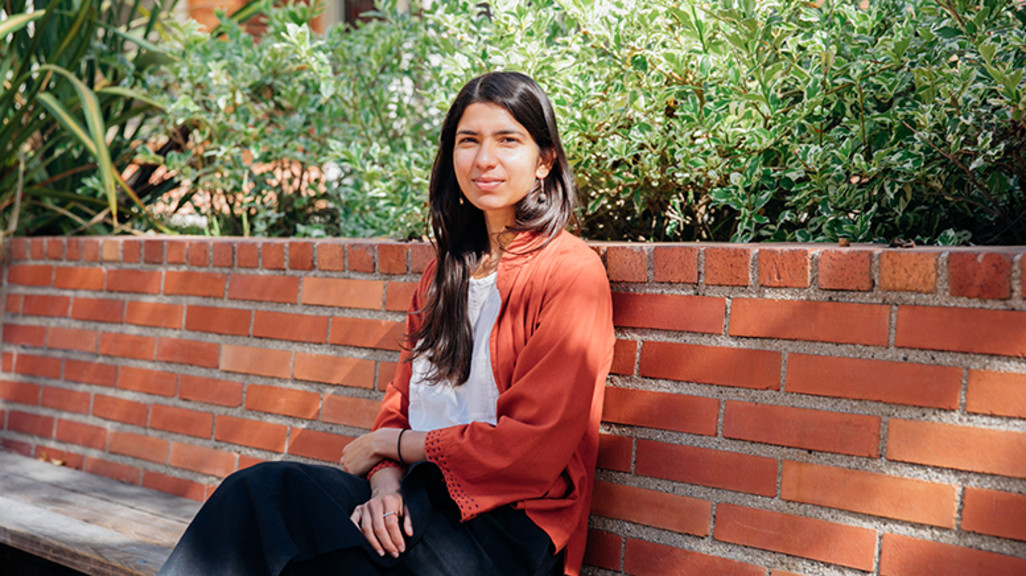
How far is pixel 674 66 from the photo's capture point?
2.26 metres

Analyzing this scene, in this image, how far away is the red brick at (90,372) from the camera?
3266mm

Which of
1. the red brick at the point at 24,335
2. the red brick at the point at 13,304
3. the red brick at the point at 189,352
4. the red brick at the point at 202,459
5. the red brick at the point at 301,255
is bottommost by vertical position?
the red brick at the point at 202,459

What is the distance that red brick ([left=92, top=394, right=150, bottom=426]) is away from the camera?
315cm

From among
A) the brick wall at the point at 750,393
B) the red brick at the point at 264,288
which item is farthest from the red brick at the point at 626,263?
the red brick at the point at 264,288

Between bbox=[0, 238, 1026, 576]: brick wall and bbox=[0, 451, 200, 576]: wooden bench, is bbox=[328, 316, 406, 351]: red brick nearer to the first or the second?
bbox=[0, 238, 1026, 576]: brick wall

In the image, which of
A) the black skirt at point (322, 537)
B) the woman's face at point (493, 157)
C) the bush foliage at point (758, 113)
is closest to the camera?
the black skirt at point (322, 537)

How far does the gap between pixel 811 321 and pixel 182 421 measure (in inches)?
84.3

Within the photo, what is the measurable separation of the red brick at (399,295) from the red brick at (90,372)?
133 cm

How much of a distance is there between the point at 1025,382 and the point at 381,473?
1.30 metres

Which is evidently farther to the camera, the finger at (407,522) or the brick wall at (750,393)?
the finger at (407,522)

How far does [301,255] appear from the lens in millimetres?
2752

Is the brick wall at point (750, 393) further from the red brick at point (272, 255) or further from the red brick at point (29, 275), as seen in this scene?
the red brick at point (29, 275)

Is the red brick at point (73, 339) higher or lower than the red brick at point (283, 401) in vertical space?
higher

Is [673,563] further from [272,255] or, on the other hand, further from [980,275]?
[272,255]
